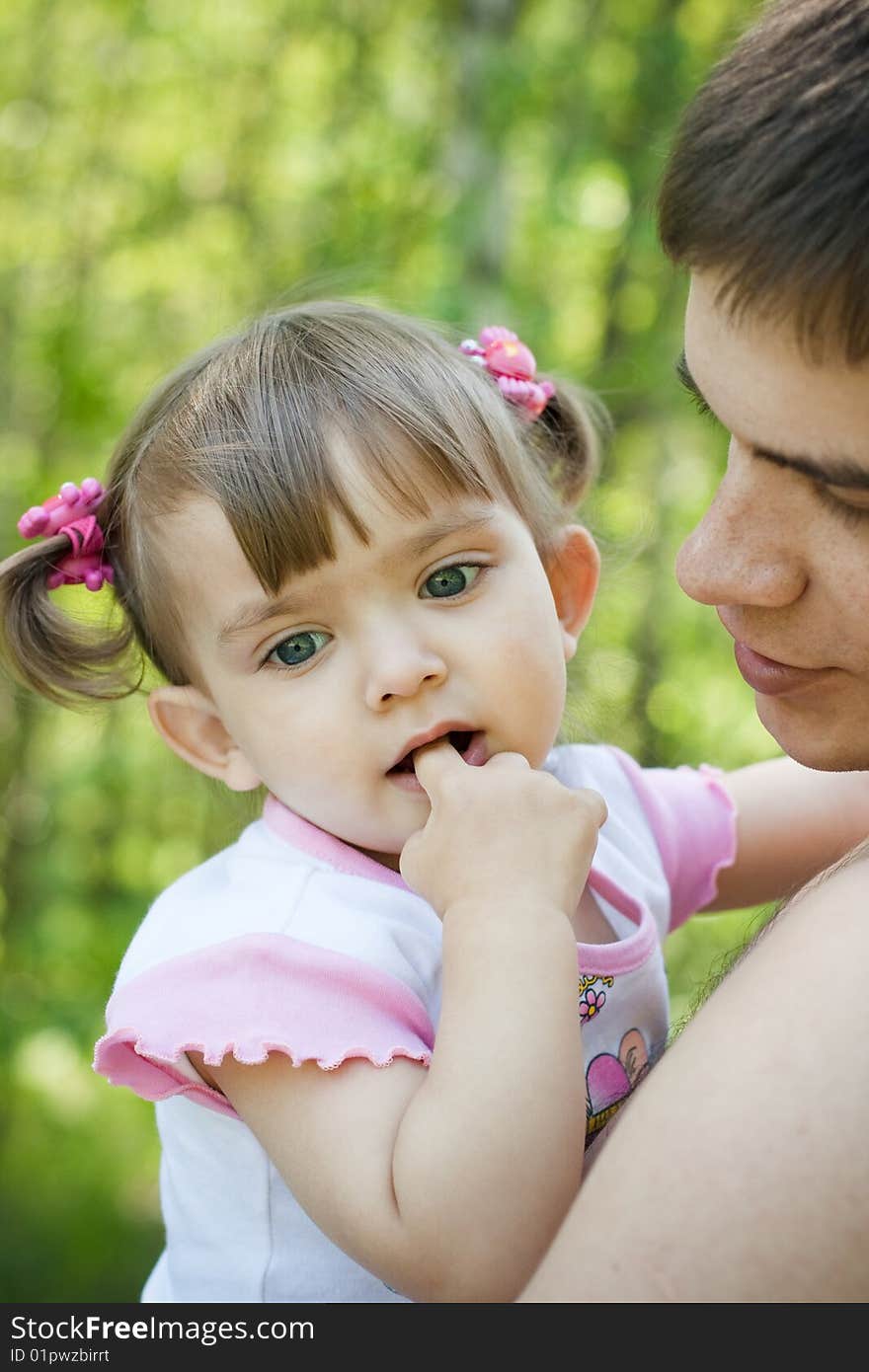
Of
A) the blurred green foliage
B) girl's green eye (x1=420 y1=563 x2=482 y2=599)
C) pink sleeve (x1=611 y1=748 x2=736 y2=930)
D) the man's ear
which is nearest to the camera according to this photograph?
girl's green eye (x1=420 y1=563 x2=482 y2=599)

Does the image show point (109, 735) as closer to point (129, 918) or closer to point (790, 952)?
point (129, 918)

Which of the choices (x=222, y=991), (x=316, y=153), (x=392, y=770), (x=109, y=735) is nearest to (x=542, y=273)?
(x=316, y=153)

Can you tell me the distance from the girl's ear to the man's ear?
523 mm

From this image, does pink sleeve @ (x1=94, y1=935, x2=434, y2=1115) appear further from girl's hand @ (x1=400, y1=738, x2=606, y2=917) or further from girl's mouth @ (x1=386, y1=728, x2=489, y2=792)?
girl's mouth @ (x1=386, y1=728, x2=489, y2=792)

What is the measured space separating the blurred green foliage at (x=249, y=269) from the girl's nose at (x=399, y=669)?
1.78 m

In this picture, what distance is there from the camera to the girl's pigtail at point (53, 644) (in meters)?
2.13

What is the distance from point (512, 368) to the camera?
7.09 ft

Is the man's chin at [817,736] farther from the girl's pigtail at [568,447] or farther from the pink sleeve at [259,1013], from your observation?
Answer: the girl's pigtail at [568,447]

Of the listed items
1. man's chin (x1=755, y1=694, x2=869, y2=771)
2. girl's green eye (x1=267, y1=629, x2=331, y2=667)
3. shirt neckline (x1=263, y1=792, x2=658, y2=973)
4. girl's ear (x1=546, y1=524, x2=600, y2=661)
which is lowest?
shirt neckline (x1=263, y1=792, x2=658, y2=973)

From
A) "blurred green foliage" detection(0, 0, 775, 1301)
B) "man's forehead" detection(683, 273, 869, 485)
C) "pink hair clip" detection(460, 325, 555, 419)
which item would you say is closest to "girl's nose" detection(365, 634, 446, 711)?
"man's forehead" detection(683, 273, 869, 485)

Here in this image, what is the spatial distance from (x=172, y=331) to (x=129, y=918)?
2.36m

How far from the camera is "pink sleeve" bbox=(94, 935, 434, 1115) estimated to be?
4.91 ft

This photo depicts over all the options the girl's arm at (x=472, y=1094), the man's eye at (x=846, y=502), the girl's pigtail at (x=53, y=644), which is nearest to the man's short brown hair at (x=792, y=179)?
the man's eye at (x=846, y=502)

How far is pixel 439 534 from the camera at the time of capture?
177 centimetres
